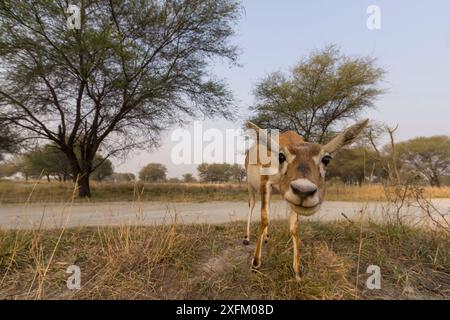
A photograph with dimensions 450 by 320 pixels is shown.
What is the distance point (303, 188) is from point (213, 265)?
213 cm

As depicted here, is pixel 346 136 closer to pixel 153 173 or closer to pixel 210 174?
pixel 210 174

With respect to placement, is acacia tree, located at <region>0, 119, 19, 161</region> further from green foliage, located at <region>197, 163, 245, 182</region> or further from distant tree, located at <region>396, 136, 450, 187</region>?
distant tree, located at <region>396, 136, 450, 187</region>

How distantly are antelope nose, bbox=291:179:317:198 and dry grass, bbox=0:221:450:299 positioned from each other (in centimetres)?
141

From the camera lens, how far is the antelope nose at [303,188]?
259 centimetres

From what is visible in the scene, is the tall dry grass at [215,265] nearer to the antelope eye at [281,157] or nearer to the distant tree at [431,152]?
the antelope eye at [281,157]

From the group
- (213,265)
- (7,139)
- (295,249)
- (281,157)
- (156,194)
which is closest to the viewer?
(281,157)

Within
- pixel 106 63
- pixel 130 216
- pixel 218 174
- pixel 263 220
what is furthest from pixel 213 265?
pixel 218 174

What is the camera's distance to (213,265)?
4172mm

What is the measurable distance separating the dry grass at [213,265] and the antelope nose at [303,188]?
1.41 meters

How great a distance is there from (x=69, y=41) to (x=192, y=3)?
6.46 meters

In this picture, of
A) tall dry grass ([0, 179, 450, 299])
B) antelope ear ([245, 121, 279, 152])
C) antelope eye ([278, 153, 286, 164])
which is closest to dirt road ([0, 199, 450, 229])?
tall dry grass ([0, 179, 450, 299])

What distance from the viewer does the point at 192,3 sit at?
16312mm

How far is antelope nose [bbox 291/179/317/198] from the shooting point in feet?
8.50
